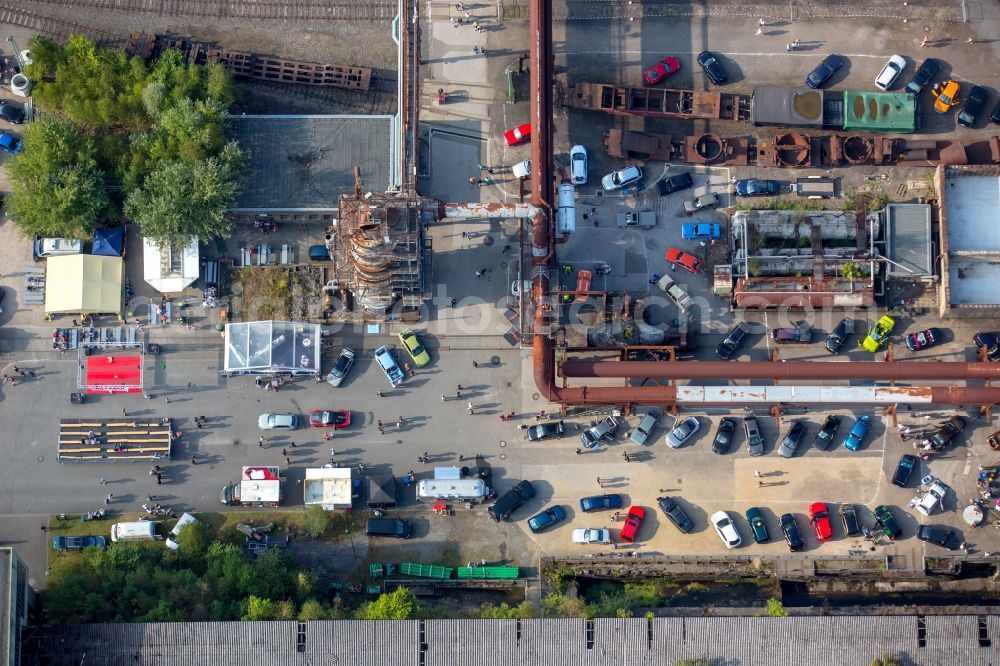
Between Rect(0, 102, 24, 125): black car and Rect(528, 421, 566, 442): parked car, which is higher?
Rect(0, 102, 24, 125): black car

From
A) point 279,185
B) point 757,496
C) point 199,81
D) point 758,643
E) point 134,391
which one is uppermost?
point 199,81

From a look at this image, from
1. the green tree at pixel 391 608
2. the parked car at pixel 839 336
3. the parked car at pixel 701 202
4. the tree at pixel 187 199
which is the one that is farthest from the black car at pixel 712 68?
the green tree at pixel 391 608

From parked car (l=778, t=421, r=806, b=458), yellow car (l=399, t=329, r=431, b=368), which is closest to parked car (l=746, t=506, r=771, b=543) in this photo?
parked car (l=778, t=421, r=806, b=458)

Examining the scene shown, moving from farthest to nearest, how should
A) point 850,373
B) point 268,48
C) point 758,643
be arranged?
point 268,48 → point 850,373 → point 758,643

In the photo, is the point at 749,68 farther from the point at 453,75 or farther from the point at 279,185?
the point at 279,185

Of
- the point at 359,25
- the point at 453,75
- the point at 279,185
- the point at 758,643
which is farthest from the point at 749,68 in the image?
the point at 758,643

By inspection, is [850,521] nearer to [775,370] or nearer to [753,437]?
[753,437]

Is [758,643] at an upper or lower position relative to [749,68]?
lower

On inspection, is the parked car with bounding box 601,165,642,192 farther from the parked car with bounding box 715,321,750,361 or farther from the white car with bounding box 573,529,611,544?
the white car with bounding box 573,529,611,544
